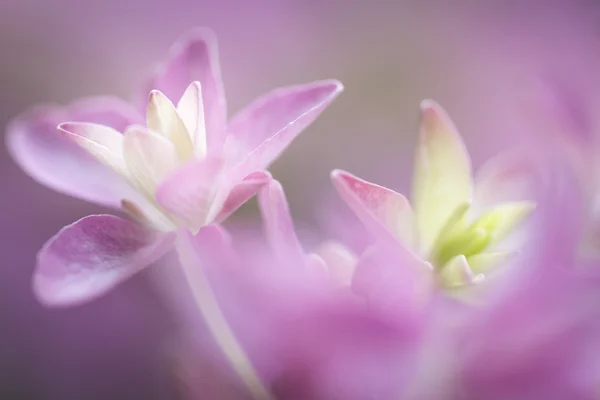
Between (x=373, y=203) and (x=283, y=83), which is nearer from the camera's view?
(x=373, y=203)

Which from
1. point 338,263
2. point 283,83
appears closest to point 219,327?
point 338,263

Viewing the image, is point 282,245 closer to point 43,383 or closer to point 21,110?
point 43,383

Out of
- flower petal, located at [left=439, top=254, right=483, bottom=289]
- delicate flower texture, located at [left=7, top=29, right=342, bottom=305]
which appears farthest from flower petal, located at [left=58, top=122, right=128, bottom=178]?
flower petal, located at [left=439, top=254, right=483, bottom=289]

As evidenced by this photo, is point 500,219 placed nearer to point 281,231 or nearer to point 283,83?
point 281,231

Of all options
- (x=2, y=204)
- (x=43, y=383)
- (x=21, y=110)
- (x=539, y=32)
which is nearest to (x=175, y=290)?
(x=43, y=383)

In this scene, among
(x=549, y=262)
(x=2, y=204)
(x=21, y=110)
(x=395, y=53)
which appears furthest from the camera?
(x=395, y=53)
